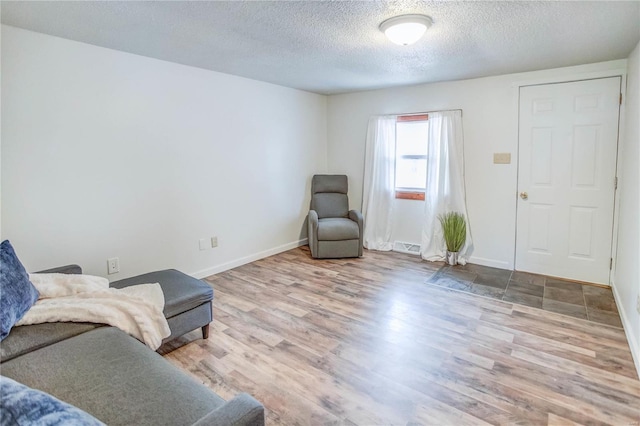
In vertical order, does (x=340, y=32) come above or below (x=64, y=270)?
above

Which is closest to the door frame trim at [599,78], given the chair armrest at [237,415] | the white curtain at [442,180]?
the white curtain at [442,180]

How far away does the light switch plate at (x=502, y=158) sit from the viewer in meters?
4.01

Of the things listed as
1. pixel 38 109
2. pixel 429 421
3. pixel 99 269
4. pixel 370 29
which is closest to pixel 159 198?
pixel 99 269

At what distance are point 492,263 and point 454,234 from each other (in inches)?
→ 22.4

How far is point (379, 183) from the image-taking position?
4.99 metres

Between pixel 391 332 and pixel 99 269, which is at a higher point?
pixel 99 269

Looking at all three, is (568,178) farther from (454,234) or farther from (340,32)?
(340,32)

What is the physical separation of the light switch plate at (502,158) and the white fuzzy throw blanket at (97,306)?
3.76 m

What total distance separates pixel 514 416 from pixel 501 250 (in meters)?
2.68

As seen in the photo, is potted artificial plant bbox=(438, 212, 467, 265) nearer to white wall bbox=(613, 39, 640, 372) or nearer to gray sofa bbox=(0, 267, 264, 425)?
white wall bbox=(613, 39, 640, 372)

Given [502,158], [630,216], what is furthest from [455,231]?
[630,216]

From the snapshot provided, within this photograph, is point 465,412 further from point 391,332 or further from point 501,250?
point 501,250

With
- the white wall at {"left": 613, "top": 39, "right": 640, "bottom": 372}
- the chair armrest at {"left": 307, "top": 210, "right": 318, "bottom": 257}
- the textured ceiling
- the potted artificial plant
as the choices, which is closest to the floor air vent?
the potted artificial plant

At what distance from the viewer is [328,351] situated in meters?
2.45
